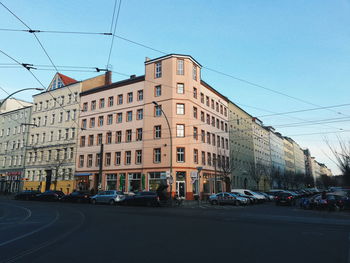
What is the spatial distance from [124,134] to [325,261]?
119 feet

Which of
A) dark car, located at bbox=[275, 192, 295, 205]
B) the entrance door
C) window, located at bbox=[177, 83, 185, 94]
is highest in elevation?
window, located at bbox=[177, 83, 185, 94]

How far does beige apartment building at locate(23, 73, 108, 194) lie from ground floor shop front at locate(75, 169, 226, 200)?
420cm

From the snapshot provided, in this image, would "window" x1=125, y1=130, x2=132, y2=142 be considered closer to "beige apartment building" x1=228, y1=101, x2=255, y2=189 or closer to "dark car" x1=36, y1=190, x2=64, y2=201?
"dark car" x1=36, y1=190, x2=64, y2=201

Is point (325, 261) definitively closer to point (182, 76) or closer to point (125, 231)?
point (125, 231)

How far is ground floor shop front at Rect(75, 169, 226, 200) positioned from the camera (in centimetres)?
3456

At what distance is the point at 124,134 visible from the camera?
133 ft

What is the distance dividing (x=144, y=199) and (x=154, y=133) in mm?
13920

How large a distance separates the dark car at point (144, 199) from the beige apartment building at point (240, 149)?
24396mm

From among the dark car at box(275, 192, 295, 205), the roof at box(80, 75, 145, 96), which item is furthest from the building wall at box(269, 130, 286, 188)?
the roof at box(80, 75, 145, 96)

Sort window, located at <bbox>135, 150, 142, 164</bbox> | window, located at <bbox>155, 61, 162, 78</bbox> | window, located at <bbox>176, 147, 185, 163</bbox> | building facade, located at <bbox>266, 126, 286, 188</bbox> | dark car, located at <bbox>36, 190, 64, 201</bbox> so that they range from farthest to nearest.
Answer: building facade, located at <bbox>266, 126, 286, 188</bbox>
window, located at <bbox>155, 61, 162, 78</bbox>
window, located at <bbox>135, 150, 142, 164</bbox>
window, located at <bbox>176, 147, 185, 163</bbox>
dark car, located at <bbox>36, 190, 64, 201</bbox>

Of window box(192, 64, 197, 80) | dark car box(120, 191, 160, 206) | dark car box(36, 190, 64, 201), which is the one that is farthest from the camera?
window box(192, 64, 197, 80)

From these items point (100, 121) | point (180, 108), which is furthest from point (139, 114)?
point (100, 121)

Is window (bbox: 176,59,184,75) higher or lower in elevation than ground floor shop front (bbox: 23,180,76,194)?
higher

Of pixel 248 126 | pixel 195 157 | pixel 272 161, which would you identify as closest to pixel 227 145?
pixel 195 157
